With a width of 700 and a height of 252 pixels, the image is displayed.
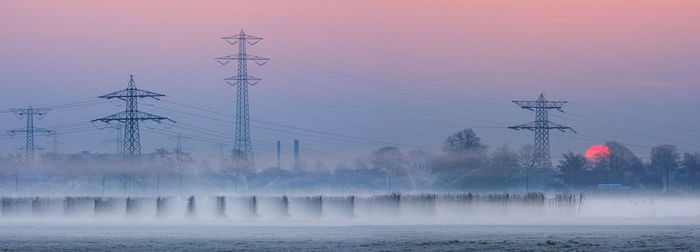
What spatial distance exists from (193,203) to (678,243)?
131 ft

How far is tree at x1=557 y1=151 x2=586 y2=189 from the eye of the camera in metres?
129

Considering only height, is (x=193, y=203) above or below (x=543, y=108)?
below

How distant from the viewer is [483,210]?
8000 cm

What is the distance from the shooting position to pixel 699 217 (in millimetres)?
77625

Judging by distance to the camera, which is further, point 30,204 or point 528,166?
point 528,166

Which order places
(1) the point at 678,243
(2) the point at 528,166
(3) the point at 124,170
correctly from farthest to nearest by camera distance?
(2) the point at 528,166 → (3) the point at 124,170 → (1) the point at 678,243

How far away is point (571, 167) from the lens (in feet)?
435

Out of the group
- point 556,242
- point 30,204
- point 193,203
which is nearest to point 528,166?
point 193,203

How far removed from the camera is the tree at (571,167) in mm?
129238

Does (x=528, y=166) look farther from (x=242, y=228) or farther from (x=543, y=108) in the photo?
(x=242, y=228)

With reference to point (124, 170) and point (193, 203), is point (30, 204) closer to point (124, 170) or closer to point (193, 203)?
point (193, 203)

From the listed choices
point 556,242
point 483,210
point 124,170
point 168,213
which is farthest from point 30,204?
point 556,242

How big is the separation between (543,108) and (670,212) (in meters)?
26.7

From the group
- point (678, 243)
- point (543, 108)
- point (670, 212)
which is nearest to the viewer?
point (678, 243)
